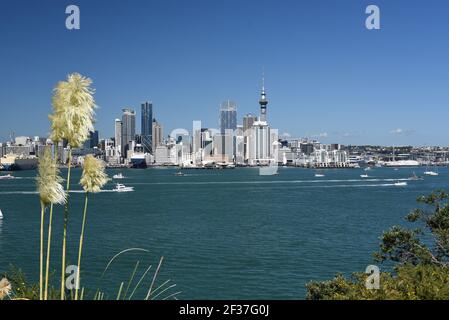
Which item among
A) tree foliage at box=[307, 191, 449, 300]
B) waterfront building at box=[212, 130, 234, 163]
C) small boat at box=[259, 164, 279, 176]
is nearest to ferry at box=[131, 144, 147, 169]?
waterfront building at box=[212, 130, 234, 163]

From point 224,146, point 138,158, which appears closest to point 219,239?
point 138,158

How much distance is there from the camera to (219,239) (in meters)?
17.6

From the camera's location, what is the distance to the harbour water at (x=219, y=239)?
1186 centimetres

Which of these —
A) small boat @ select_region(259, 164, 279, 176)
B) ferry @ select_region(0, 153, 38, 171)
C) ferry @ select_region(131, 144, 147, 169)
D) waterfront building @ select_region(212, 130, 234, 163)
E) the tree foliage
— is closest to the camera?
the tree foliage

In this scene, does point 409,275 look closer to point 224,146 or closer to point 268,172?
point 268,172

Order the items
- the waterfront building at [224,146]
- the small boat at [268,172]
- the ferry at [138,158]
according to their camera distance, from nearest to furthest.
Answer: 1. the small boat at [268,172]
2. the ferry at [138,158]
3. the waterfront building at [224,146]

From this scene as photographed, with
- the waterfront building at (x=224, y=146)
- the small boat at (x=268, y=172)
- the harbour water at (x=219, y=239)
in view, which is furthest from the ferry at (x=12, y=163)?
the waterfront building at (x=224, y=146)

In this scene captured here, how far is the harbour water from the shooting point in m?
11.9

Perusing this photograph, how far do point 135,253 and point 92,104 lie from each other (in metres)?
13.8

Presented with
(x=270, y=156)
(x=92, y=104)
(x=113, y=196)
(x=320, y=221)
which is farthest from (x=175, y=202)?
(x=270, y=156)

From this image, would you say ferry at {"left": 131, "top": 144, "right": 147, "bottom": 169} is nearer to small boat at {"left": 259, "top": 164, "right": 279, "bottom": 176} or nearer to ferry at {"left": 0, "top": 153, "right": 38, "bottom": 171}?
ferry at {"left": 0, "top": 153, "right": 38, "bottom": 171}

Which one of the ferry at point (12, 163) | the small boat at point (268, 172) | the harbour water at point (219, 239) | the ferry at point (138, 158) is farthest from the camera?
the ferry at point (138, 158)

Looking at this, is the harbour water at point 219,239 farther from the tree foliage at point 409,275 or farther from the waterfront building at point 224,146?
the waterfront building at point 224,146
